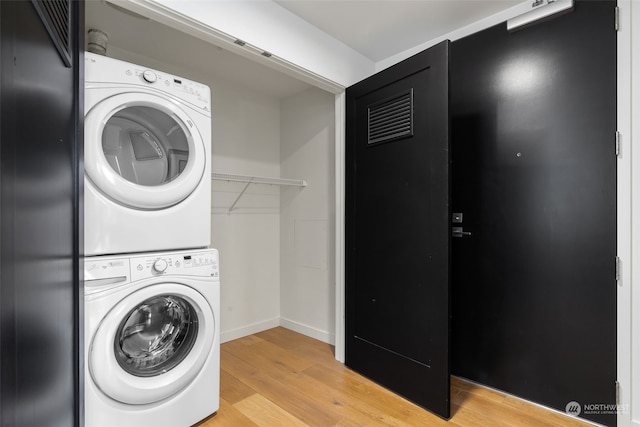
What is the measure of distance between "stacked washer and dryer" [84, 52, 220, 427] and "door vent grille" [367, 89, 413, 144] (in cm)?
103

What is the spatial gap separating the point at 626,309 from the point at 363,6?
2.09 m

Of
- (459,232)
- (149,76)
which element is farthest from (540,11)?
(149,76)

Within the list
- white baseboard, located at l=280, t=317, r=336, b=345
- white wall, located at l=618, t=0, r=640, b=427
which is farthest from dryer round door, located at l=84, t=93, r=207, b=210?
white wall, located at l=618, t=0, r=640, b=427

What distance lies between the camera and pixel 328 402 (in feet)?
5.85

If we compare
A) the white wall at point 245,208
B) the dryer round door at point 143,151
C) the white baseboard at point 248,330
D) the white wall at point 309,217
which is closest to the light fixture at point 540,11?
the white wall at point 309,217

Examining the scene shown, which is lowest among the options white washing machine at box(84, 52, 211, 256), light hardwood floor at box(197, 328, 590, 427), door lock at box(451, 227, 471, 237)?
light hardwood floor at box(197, 328, 590, 427)

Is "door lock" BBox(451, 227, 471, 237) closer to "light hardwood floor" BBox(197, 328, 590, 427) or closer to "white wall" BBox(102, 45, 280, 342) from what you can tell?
"light hardwood floor" BBox(197, 328, 590, 427)

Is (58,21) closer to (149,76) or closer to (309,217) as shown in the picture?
(149,76)

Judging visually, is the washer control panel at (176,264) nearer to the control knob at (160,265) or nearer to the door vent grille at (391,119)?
the control knob at (160,265)

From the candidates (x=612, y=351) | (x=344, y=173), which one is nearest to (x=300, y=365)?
(x=344, y=173)

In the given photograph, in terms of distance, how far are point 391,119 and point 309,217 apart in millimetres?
1251

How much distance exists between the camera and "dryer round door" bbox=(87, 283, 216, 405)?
124 centimetres

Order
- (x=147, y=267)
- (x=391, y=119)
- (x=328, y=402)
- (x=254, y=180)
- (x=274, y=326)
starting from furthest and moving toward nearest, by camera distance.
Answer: (x=274, y=326)
(x=254, y=180)
(x=391, y=119)
(x=328, y=402)
(x=147, y=267)

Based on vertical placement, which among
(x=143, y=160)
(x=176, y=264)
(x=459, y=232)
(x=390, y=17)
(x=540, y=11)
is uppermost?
(x=390, y=17)
